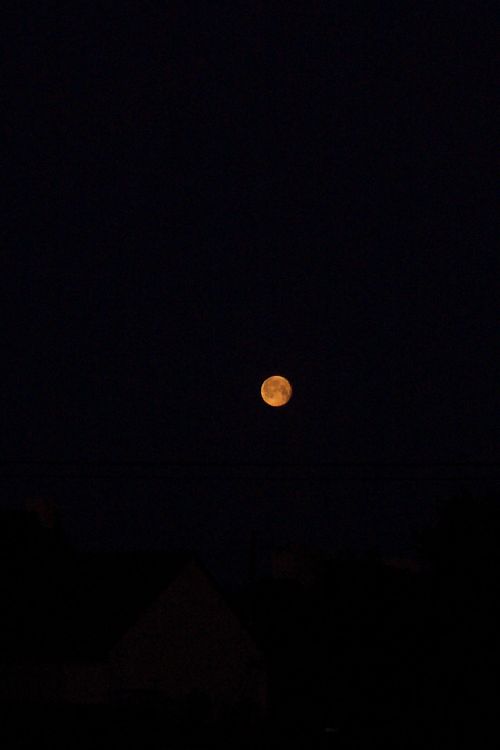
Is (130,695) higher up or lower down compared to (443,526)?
lower down

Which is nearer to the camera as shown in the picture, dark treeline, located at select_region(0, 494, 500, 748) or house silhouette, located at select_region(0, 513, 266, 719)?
dark treeline, located at select_region(0, 494, 500, 748)

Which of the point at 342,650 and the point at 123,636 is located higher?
the point at 342,650

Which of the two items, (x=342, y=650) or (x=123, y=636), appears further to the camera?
(x=342, y=650)

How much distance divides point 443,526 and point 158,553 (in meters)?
9.70

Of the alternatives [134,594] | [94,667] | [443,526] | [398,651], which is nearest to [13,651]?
[94,667]

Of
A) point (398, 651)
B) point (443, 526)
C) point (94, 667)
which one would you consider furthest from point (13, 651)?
point (443, 526)

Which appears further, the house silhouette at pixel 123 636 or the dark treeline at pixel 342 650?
the house silhouette at pixel 123 636

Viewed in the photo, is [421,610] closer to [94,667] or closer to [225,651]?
[225,651]

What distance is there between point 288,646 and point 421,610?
12.0m

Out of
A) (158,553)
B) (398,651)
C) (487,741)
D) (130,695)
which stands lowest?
(487,741)

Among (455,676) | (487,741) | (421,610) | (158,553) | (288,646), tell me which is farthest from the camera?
(288,646)

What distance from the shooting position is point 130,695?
33.5 meters

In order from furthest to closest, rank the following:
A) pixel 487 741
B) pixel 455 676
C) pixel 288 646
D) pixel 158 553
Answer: pixel 288 646 → pixel 158 553 → pixel 455 676 → pixel 487 741

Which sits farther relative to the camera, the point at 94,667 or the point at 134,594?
the point at 134,594
